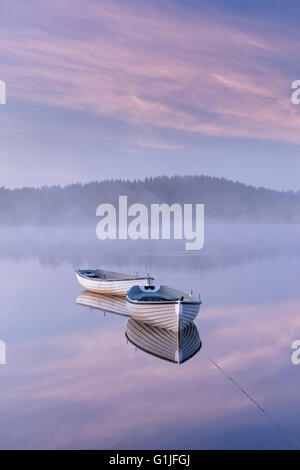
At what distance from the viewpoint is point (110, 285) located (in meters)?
31.0

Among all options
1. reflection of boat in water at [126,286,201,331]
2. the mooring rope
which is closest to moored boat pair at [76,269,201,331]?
reflection of boat in water at [126,286,201,331]

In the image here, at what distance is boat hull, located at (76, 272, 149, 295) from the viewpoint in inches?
1154

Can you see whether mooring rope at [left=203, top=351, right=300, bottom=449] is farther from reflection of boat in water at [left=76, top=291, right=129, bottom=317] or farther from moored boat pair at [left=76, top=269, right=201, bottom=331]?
reflection of boat in water at [left=76, top=291, right=129, bottom=317]

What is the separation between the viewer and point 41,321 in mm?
25000

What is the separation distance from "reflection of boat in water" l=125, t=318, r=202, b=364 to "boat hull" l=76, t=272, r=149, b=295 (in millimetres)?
6418

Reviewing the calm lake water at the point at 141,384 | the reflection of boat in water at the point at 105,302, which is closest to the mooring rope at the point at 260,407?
the calm lake water at the point at 141,384

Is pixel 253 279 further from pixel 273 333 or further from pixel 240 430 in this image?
pixel 240 430

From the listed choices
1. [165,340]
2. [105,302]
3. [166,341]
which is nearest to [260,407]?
[166,341]

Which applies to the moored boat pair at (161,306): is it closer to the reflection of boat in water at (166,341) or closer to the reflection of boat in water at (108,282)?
the reflection of boat in water at (166,341)

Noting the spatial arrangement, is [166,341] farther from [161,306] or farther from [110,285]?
[110,285]

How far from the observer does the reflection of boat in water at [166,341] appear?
17438 mm

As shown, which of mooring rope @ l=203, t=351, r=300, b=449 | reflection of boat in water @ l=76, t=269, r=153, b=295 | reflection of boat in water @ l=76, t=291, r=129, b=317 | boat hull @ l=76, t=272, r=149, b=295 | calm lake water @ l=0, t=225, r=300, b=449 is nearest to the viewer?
mooring rope @ l=203, t=351, r=300, b=449

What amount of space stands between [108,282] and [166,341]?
1274 centimetres
